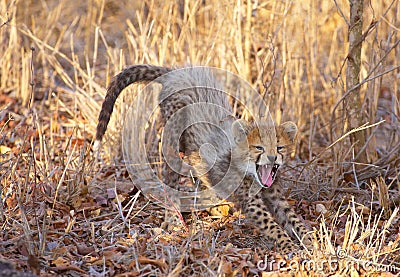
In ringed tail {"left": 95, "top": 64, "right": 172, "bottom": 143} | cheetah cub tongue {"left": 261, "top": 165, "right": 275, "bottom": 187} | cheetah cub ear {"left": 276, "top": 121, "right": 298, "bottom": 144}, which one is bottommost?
cheetah cub tongue {"left": 261, "top": 165, "right": 275, "bottom": 187}

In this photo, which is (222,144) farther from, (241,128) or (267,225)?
(267,225)

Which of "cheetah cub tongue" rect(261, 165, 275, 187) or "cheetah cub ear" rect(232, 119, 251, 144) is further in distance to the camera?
"cheetah cub ear" rect(232, 119, 251, 144)

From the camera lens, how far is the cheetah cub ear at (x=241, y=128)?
4.06 m

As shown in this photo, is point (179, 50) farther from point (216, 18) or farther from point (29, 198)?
point (29, 198)

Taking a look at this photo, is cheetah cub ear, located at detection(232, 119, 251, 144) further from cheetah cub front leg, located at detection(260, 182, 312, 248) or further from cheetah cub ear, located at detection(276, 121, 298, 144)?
cheetah cub front leg, located at detection(260, 182, 312, 248)

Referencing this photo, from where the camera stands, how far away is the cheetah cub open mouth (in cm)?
395

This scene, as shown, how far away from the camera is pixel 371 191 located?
4500 mm
